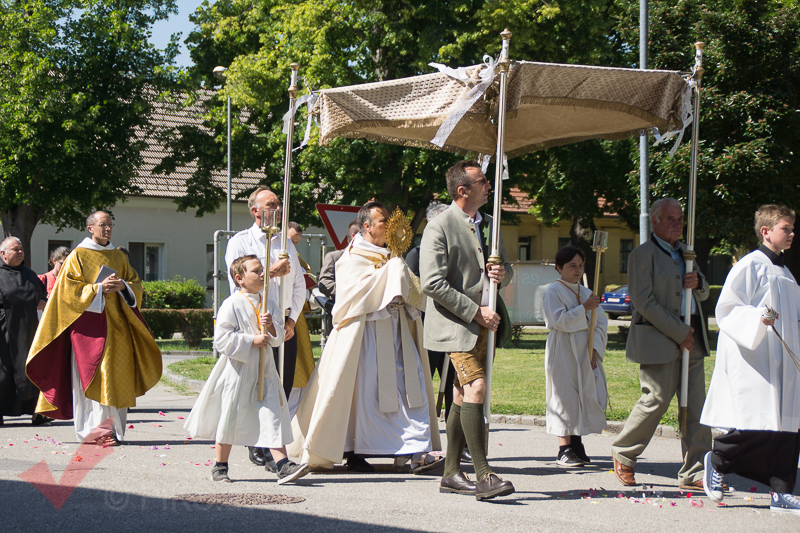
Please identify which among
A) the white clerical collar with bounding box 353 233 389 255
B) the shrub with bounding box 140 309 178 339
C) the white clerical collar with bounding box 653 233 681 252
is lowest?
the shrub with bounding box 140 309 178 339

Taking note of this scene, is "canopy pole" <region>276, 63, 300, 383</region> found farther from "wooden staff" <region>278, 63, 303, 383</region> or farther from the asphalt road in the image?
the asphalt road

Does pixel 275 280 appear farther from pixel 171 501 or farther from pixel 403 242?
pixel 171 501

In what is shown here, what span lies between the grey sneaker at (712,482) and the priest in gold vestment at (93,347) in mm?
5017

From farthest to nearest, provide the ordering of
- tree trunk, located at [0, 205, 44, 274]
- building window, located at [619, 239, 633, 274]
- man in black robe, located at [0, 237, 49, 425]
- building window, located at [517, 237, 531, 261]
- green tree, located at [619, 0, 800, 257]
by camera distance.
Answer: building window, located at [619, 239, 633, 274]
building window, located at [517, 237, 531, 261]
tree trunk, located at [0, 205, 44, 274]
green tree, located at [619, 0, 800, 257]
man in black robe, located at [0, 237, 49, 425]

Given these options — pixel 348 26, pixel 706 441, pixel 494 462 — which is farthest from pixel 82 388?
pixel 348 26

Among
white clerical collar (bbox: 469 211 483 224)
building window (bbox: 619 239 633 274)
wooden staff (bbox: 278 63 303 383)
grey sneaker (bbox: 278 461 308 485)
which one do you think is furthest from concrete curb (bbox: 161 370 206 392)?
building window (bbox: 619 239 633 274)

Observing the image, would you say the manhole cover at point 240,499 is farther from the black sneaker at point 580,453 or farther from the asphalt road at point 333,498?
the black sneaker at point 580,453

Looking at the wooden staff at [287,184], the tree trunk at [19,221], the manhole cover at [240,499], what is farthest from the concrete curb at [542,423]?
the tree trunk at [19,221]

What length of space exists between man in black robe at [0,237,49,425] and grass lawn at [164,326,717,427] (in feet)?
12.1

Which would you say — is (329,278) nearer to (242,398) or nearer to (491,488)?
(242,398)

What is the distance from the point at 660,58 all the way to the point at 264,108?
10.4 metres

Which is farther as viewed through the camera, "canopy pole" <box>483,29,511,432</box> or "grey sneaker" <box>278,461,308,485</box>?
"grey sneaker" <box>278,461,308,485</box>

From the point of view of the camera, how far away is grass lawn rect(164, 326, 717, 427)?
10.2 m

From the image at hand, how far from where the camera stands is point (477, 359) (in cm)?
604
